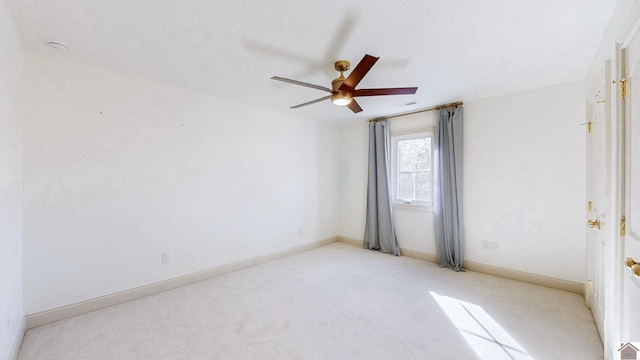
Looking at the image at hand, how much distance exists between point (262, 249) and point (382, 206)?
2.11 m

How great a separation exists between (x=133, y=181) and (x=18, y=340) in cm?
152

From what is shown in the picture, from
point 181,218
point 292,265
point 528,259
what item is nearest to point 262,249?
point 292,265

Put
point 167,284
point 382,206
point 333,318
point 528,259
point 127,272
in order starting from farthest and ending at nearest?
point 382,206
point 528,259
point 167,284
point 127,272
point 333,318

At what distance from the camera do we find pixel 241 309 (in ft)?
9.07

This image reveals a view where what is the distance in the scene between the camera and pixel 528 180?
137 inches

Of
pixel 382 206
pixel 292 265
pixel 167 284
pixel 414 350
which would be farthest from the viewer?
pixel 382 206

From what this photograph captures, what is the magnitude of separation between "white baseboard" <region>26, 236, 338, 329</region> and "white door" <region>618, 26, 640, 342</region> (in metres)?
3.70

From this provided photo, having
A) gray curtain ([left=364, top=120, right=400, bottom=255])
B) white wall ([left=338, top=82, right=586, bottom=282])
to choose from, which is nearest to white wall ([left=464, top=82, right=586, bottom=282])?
white wall ([left=338, top=82, right=586, bottom=282])

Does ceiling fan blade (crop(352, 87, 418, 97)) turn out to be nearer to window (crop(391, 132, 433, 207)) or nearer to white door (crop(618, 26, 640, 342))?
white door (crop(618, 26, 640, 342))

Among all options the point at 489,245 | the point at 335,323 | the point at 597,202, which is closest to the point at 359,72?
the point at 335,323

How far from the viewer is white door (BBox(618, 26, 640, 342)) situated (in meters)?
1.34

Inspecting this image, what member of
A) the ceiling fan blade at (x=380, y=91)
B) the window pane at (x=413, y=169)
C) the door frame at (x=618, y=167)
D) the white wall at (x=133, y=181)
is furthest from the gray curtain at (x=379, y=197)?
the door frame at (x=618, y=167)

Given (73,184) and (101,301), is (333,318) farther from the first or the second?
(73,184)

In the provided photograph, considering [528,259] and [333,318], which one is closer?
[333,318]
